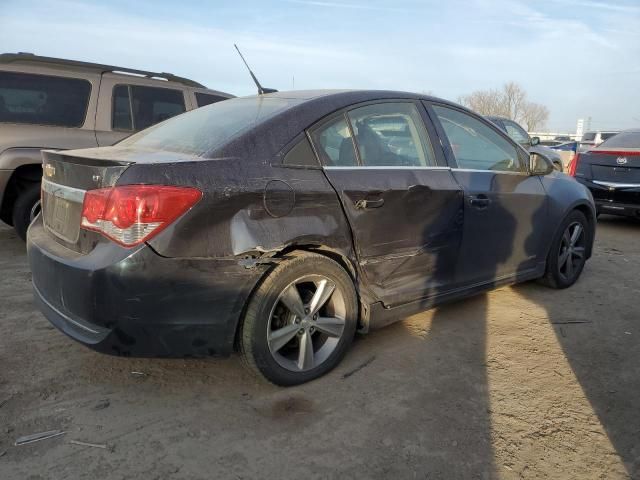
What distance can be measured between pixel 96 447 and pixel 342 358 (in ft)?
4.65

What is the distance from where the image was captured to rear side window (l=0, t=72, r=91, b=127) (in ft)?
16.5

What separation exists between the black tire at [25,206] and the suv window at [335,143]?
11.9ft

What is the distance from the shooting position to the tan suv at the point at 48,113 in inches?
197

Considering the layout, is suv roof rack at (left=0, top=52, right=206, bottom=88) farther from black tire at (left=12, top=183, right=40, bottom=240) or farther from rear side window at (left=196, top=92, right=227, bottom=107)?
black tire at (left=12, top=183, right=40, bottom=240)

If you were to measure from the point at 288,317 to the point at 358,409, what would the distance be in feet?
1.99

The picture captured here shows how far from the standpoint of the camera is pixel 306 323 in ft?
9.34

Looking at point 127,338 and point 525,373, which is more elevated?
point 127,338

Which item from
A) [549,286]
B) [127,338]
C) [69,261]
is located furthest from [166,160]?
[549,286]

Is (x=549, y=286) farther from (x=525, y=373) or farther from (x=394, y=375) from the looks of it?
(x=394, y=375)

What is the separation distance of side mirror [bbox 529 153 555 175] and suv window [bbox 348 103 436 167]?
1.19 meters

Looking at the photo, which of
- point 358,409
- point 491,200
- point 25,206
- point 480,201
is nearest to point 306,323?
point 358,409

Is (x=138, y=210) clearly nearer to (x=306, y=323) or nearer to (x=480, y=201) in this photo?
(x=306, y=323)

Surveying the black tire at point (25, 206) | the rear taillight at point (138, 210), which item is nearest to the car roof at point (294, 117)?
the rear taillight at point (138, 210)

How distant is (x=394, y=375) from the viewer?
120 inches
